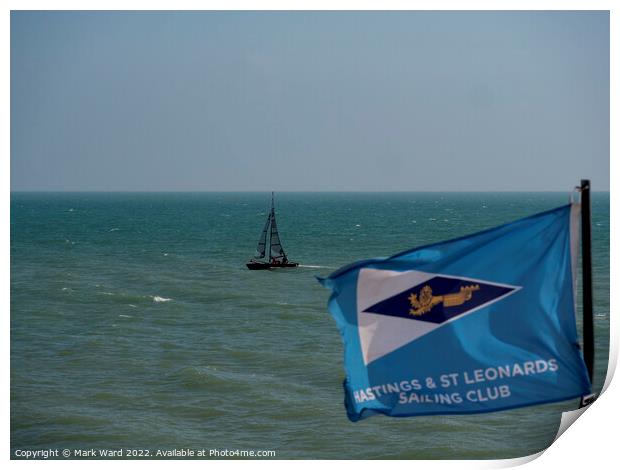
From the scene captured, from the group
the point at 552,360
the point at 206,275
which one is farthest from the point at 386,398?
the point at 206,275

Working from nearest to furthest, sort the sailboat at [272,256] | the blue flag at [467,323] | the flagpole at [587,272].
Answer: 1. the flagpole at [587,272]
2. the blue flag at [467,323]
3. the sailboat at [272,256]

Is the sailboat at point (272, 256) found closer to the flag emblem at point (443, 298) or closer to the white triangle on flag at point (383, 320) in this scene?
the white triangle on flag at point (383, 320)

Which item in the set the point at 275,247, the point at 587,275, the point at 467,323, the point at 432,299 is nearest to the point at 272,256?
the point at 275,247

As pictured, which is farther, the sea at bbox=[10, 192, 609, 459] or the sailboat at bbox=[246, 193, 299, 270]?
the sailboat at bbox=[246, 193, 299, 270]

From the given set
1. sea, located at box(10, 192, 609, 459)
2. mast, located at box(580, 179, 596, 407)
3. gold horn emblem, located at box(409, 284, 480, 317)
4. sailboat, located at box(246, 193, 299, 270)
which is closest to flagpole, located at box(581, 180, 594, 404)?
mast, located at box(580, 179, 596, 407)

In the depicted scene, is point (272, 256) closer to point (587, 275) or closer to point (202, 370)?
point (202, 370)

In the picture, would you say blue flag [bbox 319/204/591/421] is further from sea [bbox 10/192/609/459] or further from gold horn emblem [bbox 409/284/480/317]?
sea [bbox 10/192/609/459]

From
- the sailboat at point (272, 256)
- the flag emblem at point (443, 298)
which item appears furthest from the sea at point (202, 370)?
the flag emblem at point (443, 298)
